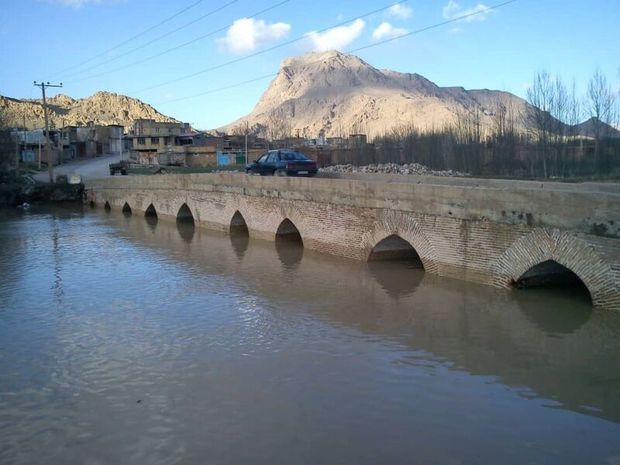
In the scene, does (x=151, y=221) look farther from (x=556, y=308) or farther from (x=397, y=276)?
(x=556, y=308)

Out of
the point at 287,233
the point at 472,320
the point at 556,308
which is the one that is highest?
the point at 287,233

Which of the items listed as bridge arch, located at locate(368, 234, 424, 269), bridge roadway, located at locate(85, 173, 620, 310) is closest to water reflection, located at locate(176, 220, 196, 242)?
bridge roadway, located at locate(85, 173, 620, 310)

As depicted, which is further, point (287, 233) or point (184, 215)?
point (184, 215)

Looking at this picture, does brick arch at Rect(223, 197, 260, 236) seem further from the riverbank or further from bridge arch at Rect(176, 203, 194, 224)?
the riverbank

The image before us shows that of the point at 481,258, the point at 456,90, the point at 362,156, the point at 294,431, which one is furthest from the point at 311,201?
the point at 456,90

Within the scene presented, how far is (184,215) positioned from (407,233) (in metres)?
16.4

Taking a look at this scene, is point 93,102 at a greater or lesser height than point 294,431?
greater

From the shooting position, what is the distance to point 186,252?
61.5 ft

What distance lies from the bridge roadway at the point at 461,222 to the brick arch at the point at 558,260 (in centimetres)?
2

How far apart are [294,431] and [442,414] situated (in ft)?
5.36

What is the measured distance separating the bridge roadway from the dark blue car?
1750 mm

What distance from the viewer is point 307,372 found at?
7840 mm

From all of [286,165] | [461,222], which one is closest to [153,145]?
[286,165]

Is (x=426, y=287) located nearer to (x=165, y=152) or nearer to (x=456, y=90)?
(x=165, y=152)
